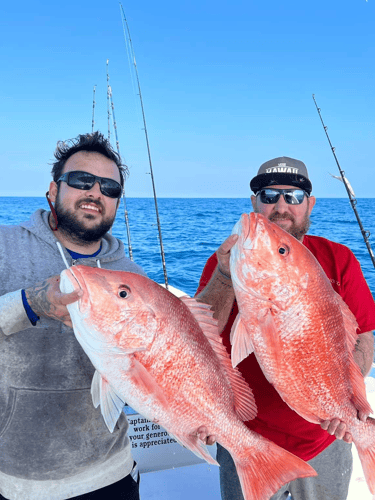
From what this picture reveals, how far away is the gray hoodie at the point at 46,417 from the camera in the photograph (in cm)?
184

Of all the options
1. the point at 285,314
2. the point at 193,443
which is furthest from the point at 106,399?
the point at 285,314

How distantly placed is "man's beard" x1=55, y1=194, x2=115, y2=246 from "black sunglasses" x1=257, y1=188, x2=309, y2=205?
3.05 ft

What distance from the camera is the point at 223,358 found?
66.8 inches

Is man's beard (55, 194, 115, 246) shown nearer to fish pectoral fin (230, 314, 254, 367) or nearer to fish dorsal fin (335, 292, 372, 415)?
fish pectoral fin (230, 314, 254, 367)

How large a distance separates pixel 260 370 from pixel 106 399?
94cm

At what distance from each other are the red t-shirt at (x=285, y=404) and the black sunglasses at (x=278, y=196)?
338mm

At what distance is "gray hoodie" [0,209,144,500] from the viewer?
6.04 feet

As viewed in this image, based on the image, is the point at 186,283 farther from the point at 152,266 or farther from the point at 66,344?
the point at 66,344

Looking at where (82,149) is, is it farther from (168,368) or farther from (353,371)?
(353,371)

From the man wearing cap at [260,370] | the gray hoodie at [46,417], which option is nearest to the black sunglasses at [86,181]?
the gray hoodie at [46,417]

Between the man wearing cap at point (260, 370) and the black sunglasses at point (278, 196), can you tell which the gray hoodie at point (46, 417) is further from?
the black sunglasses at point (278, 196)

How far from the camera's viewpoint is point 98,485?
1928 millimetres

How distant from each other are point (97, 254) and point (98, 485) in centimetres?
121

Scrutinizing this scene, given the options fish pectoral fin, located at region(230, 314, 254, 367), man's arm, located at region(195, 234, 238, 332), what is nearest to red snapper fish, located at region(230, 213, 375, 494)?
fish pectoral fin, located at region(230, 314, 254, 367)
